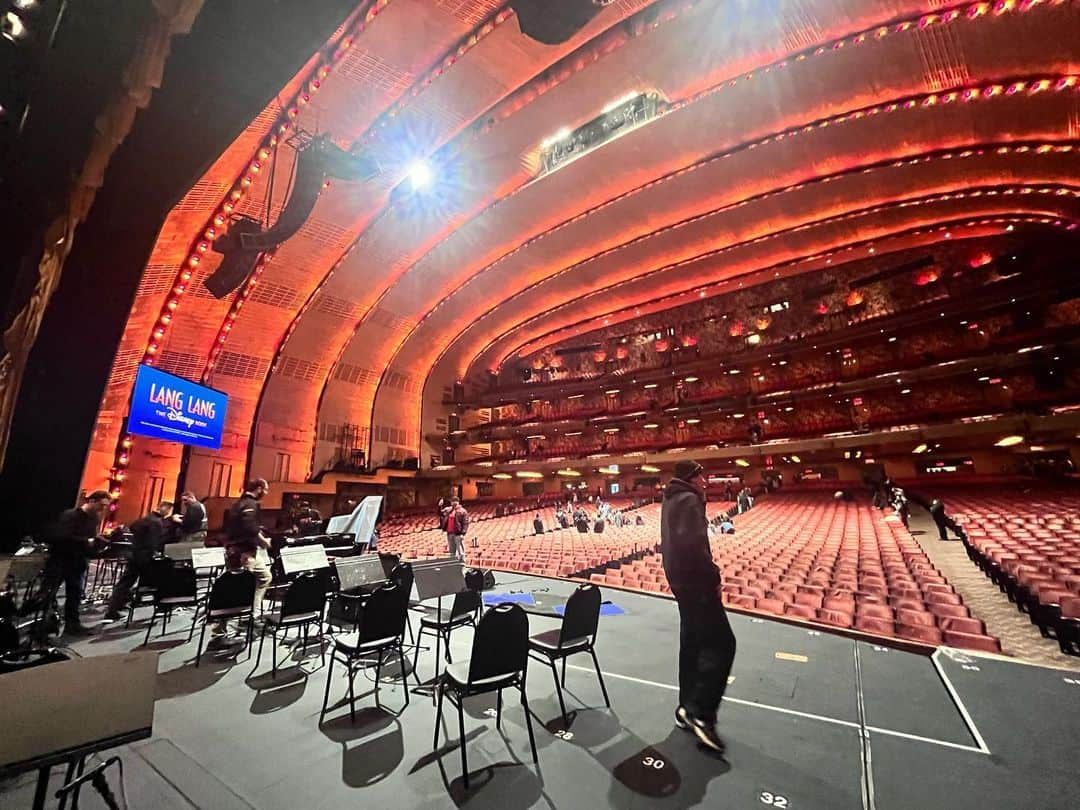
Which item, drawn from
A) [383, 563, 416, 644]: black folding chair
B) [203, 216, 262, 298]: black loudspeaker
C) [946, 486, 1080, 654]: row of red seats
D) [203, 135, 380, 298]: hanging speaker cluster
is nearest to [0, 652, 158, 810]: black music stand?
[383, 563, 416, 644]: black folding chair

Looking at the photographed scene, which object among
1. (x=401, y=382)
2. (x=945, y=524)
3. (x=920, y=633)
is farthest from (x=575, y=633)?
(x=401, y=382)

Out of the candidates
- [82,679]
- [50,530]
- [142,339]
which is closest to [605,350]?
[142,339]

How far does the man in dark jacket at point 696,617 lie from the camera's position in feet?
8.44

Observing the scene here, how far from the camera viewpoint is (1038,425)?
610 inches

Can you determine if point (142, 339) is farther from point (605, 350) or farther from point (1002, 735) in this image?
point (605, 350)

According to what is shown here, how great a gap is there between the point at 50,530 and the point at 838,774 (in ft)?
24.9

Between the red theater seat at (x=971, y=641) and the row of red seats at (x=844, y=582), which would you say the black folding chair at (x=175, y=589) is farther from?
the red theater seat at (x=971, y=641)

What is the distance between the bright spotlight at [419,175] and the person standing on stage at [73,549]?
12.6 metres

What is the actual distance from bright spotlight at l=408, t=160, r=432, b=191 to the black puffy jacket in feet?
47.9

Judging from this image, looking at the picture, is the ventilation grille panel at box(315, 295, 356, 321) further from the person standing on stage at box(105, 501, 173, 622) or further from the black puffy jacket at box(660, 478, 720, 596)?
the black puffy jacket at box(660, 478, 720, 596)

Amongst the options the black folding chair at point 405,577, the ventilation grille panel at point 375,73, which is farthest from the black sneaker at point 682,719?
the ventilation grille panel at point 375,73

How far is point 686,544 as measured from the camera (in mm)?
2703

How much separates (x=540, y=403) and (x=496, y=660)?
96.9ft

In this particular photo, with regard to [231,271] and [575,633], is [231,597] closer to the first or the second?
[575,633]
